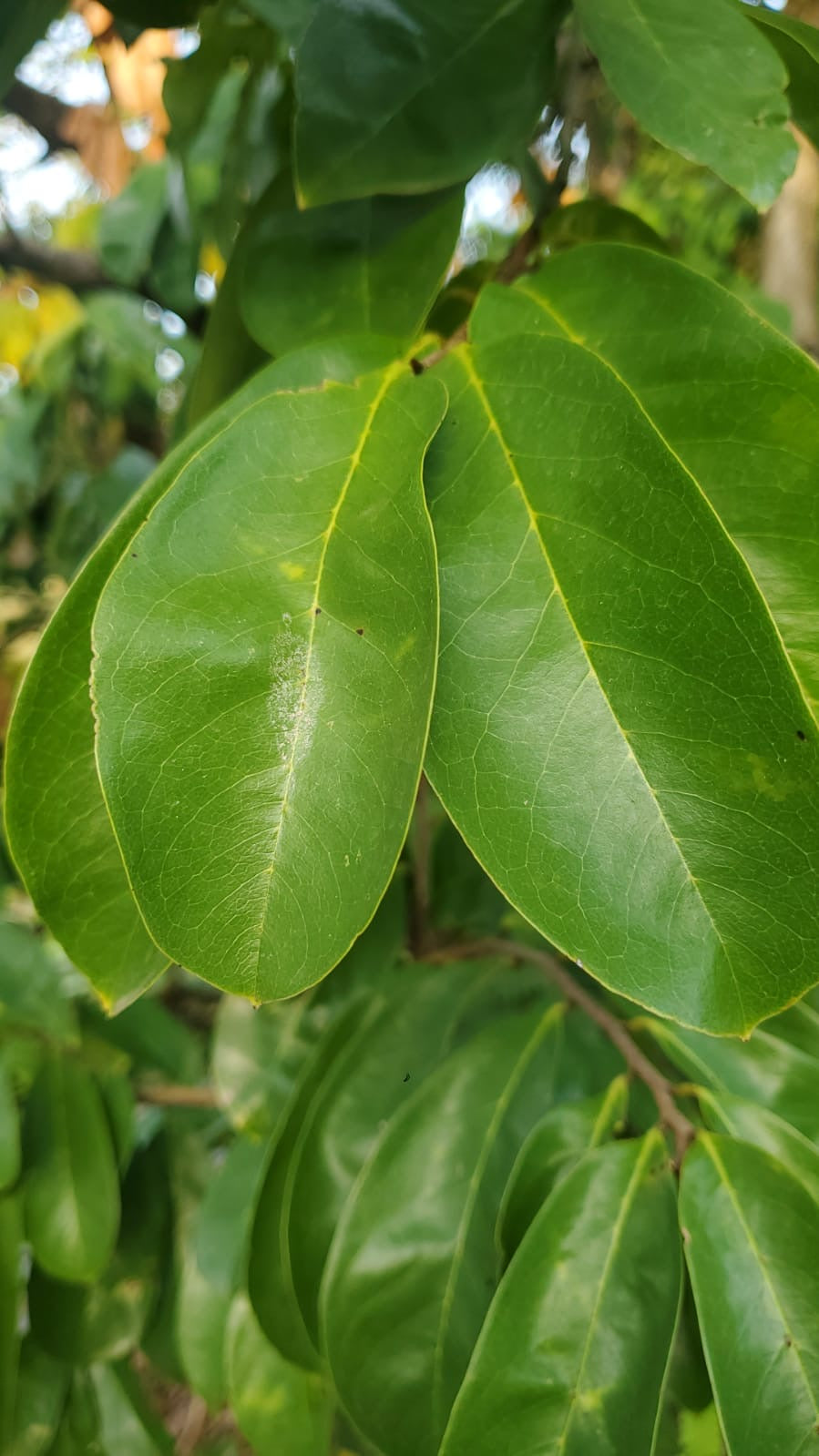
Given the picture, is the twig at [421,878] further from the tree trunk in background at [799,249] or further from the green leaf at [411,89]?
the tree trunk in background at [799,249]

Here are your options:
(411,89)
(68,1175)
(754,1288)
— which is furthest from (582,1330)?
(411,89)

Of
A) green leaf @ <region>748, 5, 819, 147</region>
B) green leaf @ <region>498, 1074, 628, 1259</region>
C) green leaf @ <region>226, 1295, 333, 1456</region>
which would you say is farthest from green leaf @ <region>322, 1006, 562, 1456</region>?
green leaf @ <region>748, 5, 819, 147</region>

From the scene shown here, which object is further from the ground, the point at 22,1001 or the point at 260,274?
the point at 260,274

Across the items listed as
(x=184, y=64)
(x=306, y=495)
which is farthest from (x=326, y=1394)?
(x=184, y=64)

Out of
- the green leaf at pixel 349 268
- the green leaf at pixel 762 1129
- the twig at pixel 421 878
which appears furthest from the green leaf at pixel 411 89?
the green leaf at pixel 762 1129

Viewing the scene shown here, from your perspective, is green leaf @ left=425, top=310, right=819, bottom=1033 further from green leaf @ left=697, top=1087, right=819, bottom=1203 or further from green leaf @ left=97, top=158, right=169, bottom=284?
green leaf @ left=97, top=158, right=169, bottom=284

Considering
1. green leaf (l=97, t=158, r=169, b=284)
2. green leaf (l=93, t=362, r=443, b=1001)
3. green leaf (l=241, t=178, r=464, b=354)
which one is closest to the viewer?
green leaf (l=93, t=362, r=443, b=1001)

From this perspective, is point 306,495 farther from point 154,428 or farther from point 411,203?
point 154,428
